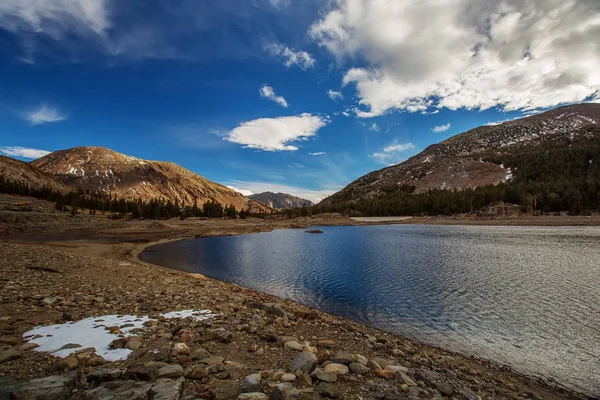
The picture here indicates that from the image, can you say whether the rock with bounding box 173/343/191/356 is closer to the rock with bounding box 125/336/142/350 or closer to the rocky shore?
A: the rocky shore

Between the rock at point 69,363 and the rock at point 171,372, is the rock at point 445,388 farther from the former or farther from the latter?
the rock at point 69,363

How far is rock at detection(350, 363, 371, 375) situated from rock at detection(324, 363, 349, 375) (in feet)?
0.76

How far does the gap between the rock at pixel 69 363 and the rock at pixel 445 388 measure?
9729 millimetres

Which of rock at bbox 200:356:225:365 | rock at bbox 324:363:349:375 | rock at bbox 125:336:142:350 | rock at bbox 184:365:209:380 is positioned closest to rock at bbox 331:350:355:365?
rock at bbox 324:363:349:375

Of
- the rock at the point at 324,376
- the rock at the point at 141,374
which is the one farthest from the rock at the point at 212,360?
the rock at the point at 324,376

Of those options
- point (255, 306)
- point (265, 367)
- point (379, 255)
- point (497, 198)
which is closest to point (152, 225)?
point (379, 255)

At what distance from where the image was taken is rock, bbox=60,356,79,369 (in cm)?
741

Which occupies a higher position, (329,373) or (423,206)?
(423,206)

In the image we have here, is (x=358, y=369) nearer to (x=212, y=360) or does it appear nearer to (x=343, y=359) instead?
(x=343, y=359)

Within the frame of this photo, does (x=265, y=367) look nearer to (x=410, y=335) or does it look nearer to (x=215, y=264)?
(x=410, y=335)

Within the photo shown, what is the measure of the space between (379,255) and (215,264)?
25280 mm

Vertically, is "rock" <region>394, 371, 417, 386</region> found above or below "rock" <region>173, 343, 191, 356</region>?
below

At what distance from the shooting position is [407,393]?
772 cm

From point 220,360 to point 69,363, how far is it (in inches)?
144
